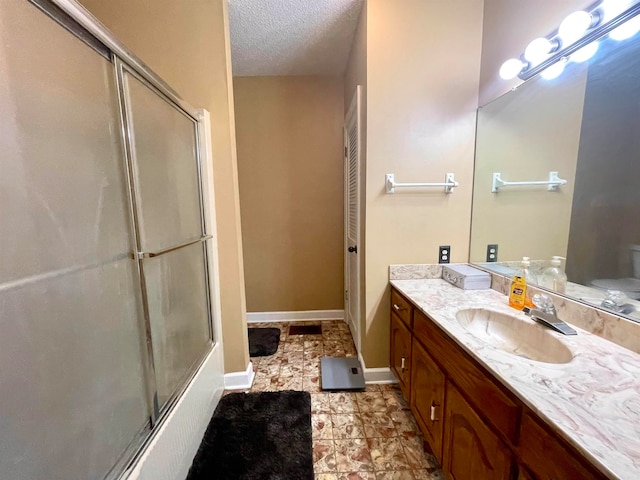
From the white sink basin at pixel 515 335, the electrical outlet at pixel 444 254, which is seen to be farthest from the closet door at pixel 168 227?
the electrical outlet at pixel 444 254

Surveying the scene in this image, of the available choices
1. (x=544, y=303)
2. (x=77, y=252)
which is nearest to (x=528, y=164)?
(x=544, y=303)

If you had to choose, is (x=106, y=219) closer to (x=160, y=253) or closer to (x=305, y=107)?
(x=160, y=253)

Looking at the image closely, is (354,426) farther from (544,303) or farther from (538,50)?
(538,50)

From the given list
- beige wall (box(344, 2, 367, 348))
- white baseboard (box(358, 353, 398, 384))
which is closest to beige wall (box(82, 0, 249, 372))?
beige wall (box(344, 2, 367, 348))

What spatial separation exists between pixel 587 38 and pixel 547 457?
152cm

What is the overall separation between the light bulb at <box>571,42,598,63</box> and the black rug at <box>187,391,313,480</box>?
2.28 metres

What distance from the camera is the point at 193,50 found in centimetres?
159

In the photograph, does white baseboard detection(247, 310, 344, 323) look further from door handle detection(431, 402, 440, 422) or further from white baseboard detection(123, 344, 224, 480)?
door handle detection(431, 402, 440, 422)

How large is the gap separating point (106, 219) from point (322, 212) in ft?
6.84

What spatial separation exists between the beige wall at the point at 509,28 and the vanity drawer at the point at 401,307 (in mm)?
1377

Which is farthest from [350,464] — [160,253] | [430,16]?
[430,16]

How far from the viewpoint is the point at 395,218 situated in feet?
5.66

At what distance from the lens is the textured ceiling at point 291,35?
5.64 ft

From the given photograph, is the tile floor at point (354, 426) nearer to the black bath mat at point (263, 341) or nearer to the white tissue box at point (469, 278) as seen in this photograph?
the black bath mat at point (263, 341)
